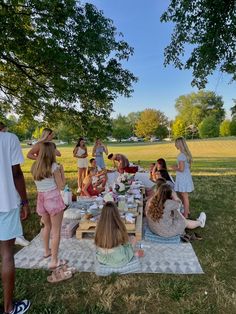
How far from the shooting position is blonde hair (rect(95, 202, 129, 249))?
3.72 metres

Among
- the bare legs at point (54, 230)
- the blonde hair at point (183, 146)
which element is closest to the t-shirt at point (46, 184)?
the bare legs at point (54, 230)

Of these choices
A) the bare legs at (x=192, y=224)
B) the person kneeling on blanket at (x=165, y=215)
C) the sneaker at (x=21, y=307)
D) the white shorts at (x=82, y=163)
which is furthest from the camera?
the white shorts at (x=82, y=163)

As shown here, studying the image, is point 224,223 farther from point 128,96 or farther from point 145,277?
A: point 128,96

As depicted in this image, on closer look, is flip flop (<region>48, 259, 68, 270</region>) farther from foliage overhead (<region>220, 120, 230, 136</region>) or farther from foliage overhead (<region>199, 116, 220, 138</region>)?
foliage overhead (<region>199, 116, 220, 138</region>)

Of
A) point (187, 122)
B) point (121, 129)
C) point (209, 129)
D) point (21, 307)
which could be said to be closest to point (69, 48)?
point (21, 307)

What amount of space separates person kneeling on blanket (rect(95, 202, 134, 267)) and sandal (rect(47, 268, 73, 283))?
471mm

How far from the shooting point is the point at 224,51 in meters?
6.24

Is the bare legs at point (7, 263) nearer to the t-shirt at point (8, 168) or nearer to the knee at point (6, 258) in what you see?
the knee at point (6, 258)

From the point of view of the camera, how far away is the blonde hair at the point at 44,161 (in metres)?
3.55

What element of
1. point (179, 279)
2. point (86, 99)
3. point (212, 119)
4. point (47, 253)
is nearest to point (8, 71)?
point (86, 99)

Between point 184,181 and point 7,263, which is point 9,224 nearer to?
point 7,263

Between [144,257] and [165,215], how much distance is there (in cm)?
90

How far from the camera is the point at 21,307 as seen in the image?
2.97 meters

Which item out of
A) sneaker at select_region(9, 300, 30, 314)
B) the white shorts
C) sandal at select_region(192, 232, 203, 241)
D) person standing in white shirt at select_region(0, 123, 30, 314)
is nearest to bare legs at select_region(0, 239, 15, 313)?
person standing in white shirt at select_region(0, 123, 30, 314)
